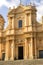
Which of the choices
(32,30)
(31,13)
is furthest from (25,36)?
(31,13)

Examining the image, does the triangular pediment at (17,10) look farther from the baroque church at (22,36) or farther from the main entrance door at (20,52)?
the main entrance door at (20,52)

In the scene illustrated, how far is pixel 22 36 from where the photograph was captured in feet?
121

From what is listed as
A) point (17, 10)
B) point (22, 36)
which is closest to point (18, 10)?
point (17, 10)

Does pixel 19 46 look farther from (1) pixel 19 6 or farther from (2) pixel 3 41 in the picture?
(1) pixel 19 6

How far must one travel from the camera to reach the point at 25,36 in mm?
36031

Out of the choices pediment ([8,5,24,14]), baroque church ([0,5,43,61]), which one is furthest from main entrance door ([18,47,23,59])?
pediment ([8,5,24,14])

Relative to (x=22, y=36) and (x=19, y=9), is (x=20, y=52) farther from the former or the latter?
(x=19, y=9)

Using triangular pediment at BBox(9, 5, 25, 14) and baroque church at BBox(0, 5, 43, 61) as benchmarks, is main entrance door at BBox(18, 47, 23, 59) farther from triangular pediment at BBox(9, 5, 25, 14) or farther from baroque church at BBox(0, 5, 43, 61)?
triangular pediment at BBox(9, 5, 25, 14)

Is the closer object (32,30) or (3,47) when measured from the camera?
(32,30)

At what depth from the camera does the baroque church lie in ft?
116

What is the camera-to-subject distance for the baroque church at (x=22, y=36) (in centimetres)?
3544

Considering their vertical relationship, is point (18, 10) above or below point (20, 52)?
above

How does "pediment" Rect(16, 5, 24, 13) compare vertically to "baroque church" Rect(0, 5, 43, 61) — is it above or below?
above

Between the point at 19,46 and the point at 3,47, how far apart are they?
9.97ft
